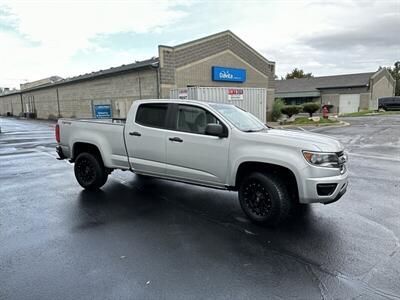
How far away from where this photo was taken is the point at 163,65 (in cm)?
2005

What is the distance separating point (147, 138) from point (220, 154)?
1.57m

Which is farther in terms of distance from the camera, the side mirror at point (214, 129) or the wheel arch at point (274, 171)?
the side mirror at point (214, 129)

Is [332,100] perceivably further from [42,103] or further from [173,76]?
[42,103]

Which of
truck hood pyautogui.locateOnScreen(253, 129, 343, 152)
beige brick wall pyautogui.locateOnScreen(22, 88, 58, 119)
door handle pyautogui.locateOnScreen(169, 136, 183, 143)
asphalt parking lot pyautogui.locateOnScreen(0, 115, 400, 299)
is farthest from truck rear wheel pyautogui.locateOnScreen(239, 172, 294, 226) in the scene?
beige brick wall pyautogui.locateOnScreen(22, 88, 58, 119)

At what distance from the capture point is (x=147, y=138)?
5777 millimetres

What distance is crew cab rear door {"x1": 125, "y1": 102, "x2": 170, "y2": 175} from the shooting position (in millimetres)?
5668

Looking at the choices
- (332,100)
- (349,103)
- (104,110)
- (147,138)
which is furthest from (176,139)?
(332,100)

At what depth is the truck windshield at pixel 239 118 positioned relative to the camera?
518 cm

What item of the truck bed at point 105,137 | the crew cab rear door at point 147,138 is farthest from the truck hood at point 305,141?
the truck bed at point 105,137

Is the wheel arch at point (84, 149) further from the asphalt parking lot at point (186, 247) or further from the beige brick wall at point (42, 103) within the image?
the beige brick wall at point (42, 103)

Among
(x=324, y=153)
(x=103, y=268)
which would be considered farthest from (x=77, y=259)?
(x=324, y=153)

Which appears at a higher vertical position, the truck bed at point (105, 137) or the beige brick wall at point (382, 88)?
the beige brick wall at point (382, 88)

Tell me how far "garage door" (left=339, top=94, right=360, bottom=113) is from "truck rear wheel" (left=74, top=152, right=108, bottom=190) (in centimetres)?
4743

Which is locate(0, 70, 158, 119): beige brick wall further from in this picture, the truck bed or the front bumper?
the front bumper
